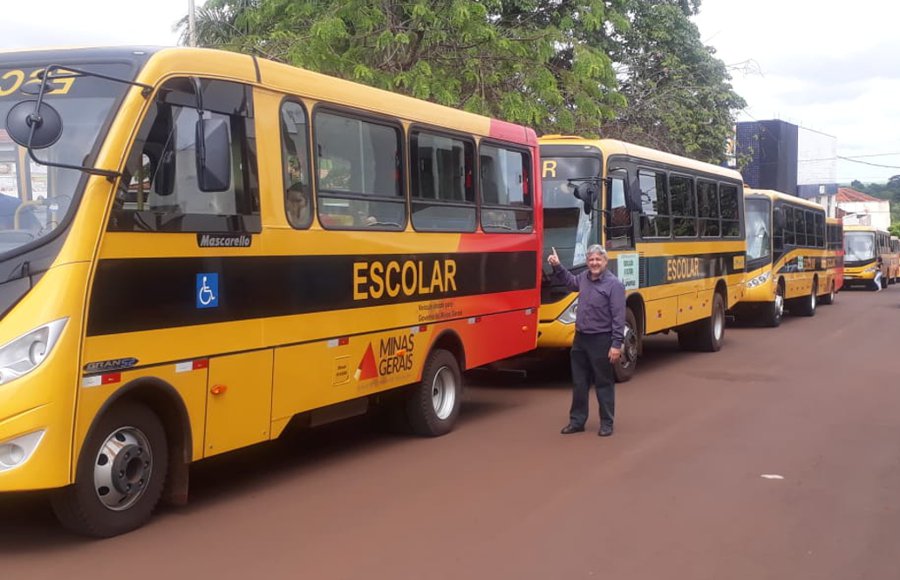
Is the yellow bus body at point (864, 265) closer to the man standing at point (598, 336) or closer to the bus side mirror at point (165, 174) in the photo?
the man standing at point (598, 336)

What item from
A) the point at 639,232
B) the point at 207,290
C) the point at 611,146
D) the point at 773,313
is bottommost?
the point at 773,313

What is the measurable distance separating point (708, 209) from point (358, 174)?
385 inches

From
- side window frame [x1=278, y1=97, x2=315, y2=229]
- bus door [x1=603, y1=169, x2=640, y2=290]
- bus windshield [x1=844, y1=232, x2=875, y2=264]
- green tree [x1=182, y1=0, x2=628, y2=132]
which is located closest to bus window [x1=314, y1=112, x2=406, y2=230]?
side window frame [x1=278, y1=97, x2=315, y2=229]

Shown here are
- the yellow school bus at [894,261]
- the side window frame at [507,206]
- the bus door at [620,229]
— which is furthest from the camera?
the yellow school bus at [894,261]

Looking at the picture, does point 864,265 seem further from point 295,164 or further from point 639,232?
point 295,164

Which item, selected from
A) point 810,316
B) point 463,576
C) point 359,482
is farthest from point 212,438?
point 810,316

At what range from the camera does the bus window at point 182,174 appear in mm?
5965

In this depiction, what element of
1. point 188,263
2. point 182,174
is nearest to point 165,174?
point 182,174

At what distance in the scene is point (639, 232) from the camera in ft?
43.8

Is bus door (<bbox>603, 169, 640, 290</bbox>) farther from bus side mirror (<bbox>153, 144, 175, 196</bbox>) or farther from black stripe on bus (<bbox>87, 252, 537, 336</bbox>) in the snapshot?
bus side mirror (<bbox>153, 144, 175, 196</bbox>)

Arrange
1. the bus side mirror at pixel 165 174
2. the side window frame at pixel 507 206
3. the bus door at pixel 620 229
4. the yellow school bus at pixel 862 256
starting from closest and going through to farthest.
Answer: the bus side mirror at pixel 165 174 → the side window frame at pixel 507 206 → the bus door at pixel 620 229 → the yellow school bus at pixel 862 256

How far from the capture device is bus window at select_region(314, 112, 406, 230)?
304 inches

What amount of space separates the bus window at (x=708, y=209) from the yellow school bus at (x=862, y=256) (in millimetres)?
25559

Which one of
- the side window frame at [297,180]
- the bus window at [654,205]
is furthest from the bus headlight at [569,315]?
the side window frame at [297,180]
